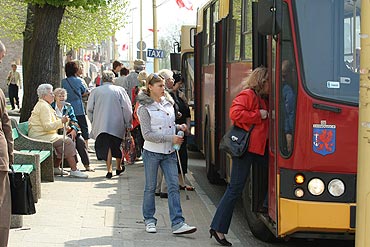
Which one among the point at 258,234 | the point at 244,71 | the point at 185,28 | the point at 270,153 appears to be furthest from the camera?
the point at 185,28

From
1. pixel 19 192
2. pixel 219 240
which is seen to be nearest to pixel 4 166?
pixel 19 192

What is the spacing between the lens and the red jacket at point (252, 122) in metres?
8.05

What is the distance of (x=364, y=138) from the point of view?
514cm

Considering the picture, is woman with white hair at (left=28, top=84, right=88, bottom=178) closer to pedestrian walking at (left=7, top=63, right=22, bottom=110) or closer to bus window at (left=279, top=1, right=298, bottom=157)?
bus window at (left=279, top=1, right=298, bottom=157)

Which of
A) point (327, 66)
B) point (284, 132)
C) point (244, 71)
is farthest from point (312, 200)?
point (244, 71)

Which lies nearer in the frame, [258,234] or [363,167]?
[363,167]

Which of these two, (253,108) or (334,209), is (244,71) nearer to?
(253,108)

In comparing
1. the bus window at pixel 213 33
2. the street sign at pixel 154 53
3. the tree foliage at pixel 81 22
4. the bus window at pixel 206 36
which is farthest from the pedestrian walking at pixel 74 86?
the street sign at pixel 154 53

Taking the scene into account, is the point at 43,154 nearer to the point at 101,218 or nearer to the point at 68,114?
the point at 68,114

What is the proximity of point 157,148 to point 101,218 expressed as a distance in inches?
53.3

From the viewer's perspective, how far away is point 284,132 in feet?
23.9

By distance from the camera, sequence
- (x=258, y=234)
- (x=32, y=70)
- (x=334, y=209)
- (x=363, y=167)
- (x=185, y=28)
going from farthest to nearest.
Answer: (x=185, y=28)
(x=32, y=70)
(x=258, y=234)
(x=334, y=209)
(x=363, y=167)

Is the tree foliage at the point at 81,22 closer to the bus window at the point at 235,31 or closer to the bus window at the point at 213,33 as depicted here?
the bus window at the point at 213,33

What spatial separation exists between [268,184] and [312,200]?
3.64ft
